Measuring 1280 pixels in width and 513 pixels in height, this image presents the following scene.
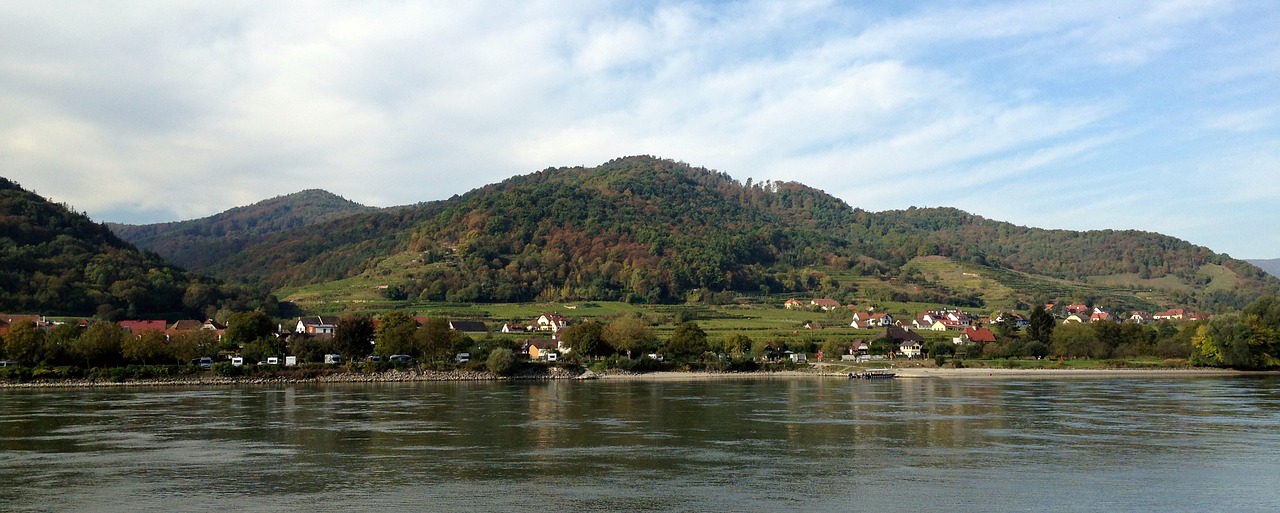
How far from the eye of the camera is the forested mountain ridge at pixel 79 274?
93062 millimetres

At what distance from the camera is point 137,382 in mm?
62250

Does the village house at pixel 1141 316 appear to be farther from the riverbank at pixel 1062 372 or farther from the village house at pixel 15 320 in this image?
the village house at pixel 15 320

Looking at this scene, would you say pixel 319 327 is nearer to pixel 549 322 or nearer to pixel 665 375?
pixel 549 322

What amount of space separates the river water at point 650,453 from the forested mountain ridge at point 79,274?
168ft

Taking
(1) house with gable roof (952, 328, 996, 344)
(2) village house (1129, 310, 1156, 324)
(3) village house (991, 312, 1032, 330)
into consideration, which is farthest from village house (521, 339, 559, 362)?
(2) village house (1129, 310, 1156, 324)

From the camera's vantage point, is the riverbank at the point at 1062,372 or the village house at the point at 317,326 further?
the village house at the point at 317,326

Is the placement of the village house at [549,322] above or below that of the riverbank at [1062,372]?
above

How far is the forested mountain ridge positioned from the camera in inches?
3664

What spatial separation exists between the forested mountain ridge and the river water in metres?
51.4

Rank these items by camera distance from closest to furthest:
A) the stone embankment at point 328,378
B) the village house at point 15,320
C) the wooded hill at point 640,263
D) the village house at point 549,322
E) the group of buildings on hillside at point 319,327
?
the stone embankment at point 328,378 → the village house at point 15,320 → the group of buildings on hillside at point 319,327 → the village house at point 549,322 → the wooded hill at point 640,263

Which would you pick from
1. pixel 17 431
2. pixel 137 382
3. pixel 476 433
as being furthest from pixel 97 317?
pixel 476 433

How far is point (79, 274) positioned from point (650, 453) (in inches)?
3732

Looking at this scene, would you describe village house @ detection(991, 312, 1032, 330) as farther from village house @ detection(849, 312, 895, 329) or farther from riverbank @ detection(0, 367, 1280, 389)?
riverbank @ detection(0, 367, 1280, 389)

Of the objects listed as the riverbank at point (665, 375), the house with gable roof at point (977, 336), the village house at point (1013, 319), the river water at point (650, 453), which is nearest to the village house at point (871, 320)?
the village house at point (1013, 319)
